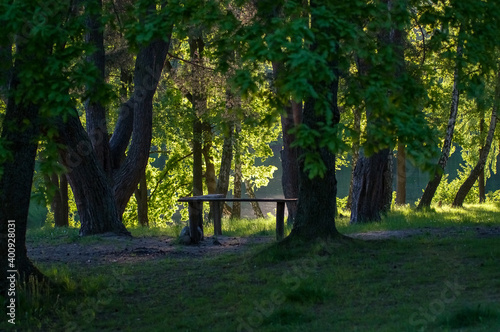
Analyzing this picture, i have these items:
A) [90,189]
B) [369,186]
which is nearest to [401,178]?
[369,186]

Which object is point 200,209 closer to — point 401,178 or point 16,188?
point 16,188

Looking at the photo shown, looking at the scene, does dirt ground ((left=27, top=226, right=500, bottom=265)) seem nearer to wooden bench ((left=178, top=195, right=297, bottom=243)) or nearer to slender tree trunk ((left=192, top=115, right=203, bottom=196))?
wooden bench ((left=178, top=195, right=297, bottom=243))

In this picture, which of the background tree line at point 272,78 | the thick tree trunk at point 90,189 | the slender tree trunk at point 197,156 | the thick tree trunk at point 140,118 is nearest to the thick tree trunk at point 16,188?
the background tree line at point 272,78

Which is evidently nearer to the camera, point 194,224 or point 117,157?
point 194,224

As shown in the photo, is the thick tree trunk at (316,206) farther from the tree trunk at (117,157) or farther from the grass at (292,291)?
the tree trunk at (117,157)

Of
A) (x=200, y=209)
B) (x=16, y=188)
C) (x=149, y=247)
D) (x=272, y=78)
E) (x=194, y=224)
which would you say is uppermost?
(x=272, y=78)

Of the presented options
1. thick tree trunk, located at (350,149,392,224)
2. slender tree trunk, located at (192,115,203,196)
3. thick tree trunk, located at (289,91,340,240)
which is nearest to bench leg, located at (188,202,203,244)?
thick tree trunk, located at (289,91,340,240)

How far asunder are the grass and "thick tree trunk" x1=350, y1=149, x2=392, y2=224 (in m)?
3.77

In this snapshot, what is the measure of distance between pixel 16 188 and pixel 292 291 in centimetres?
393

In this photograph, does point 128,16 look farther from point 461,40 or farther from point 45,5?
point 461,40

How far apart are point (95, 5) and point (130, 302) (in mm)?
4053

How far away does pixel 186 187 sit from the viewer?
119 feet

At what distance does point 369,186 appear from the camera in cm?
1594

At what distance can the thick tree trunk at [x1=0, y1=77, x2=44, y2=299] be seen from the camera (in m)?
8.32
